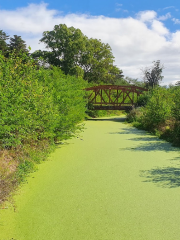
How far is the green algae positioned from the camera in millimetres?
2602

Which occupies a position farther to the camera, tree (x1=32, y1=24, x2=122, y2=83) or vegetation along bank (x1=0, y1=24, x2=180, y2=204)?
tree (x1=32, y1=24, x2=122, y2=83)

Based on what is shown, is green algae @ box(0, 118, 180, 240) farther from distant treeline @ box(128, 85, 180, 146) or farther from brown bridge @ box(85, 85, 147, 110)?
brown bridge @ box(85, 85, 147, 110)

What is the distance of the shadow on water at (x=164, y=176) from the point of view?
3.91 meters

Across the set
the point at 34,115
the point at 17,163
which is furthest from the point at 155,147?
the point at 17,163

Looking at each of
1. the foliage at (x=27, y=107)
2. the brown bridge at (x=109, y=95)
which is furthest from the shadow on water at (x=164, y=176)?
the brown bridge at (x=109, y=95)

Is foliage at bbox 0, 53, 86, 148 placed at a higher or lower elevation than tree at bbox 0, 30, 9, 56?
lower

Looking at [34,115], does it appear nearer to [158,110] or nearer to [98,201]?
[98,201]

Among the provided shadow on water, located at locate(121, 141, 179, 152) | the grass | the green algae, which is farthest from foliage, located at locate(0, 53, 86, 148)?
shadow on water, located at locate(121, 141, 179, 152)

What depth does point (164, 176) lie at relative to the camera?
14.0 ft

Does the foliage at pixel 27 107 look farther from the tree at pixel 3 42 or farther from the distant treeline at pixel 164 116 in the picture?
the tree at pixel 3 42

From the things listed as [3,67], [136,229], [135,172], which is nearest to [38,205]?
[136,229]

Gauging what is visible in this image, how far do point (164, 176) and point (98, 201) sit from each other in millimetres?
1559

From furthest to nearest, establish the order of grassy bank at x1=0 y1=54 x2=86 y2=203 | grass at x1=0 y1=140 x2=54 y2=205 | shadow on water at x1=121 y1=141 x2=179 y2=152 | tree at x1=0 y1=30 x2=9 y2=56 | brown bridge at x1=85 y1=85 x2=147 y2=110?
tree at x1=0 y1=30 x2=9 y2=56, brown bridge at x1=85 y1=85 x2=147 y2=110, shadow on water at x1=121 y1=141 x2=179 y2=152, grassy bank at x1=0 y1=54 x2=86 y2=203, grass at x1=0 y1=140 x2=54 y2=205

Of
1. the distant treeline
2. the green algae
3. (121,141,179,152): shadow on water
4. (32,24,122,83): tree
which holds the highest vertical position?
(32,24,122,83): tree
